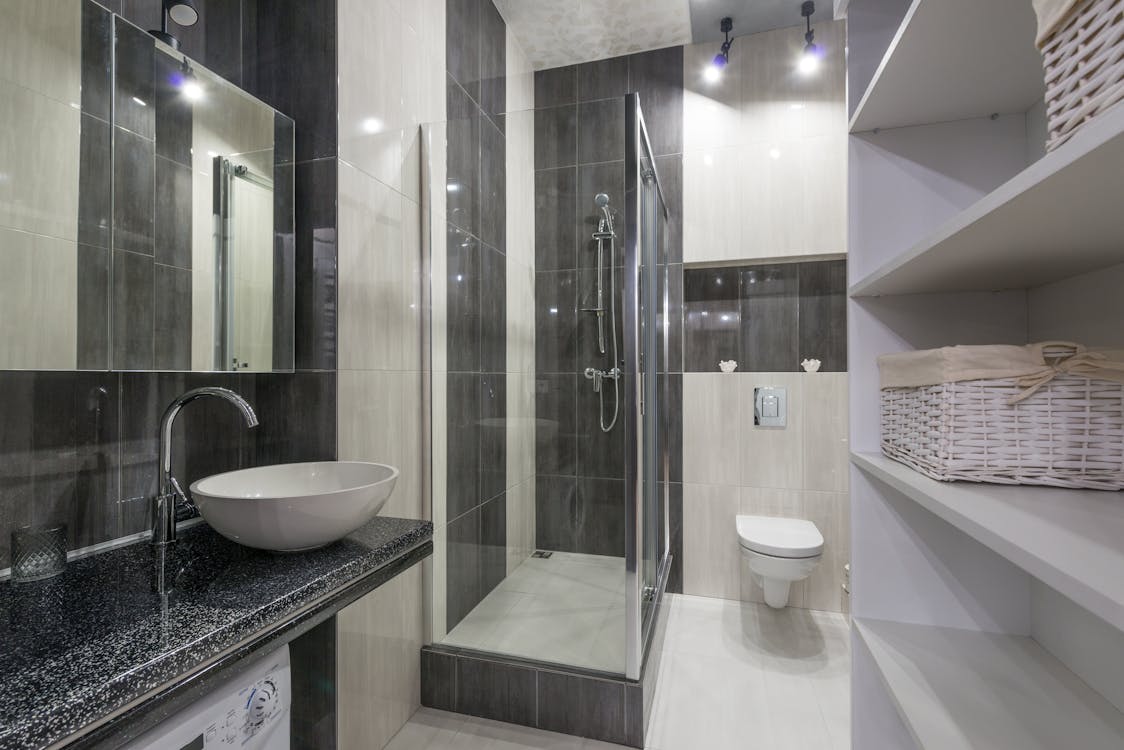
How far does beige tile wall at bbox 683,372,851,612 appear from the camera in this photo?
2.62 m

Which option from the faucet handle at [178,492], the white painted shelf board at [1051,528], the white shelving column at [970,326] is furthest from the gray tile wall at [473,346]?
the white painted shelf board at [1051,528]

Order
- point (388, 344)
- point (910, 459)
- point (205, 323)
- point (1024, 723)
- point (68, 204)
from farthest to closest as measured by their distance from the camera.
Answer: point (388, 344)
point (205, 323)
point (68, 204)
point (910, 459)
point (1024, 723)

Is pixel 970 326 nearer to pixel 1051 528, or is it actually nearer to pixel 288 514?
pixel 1051 528

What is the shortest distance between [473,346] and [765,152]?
1827mm

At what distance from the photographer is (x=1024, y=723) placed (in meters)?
0.73

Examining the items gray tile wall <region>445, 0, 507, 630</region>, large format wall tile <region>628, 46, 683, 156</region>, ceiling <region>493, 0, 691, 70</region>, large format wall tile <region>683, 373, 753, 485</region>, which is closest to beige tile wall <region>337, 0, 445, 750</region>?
gray tile wall <region>445, 0, 507, 630</region>

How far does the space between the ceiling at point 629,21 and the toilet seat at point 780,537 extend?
2459 millimetres

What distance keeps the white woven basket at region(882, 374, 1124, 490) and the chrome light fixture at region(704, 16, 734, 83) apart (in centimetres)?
248

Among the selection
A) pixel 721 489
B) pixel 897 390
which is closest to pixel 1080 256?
pixel 897 390

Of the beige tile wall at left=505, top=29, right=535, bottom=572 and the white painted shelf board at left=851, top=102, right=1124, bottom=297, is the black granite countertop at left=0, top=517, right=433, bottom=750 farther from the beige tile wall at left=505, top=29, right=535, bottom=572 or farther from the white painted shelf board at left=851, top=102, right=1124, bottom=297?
the white painted shelf board at left=851, top=102, right=1124, bottom=297

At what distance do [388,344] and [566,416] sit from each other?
2.40 feet

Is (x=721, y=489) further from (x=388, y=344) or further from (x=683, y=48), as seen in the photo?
(x=683, y=48)

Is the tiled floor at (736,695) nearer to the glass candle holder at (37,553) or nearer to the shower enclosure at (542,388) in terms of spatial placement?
the shower enclosure at (542,388)

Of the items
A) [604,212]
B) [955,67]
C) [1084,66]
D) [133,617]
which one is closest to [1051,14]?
[1084,66]
